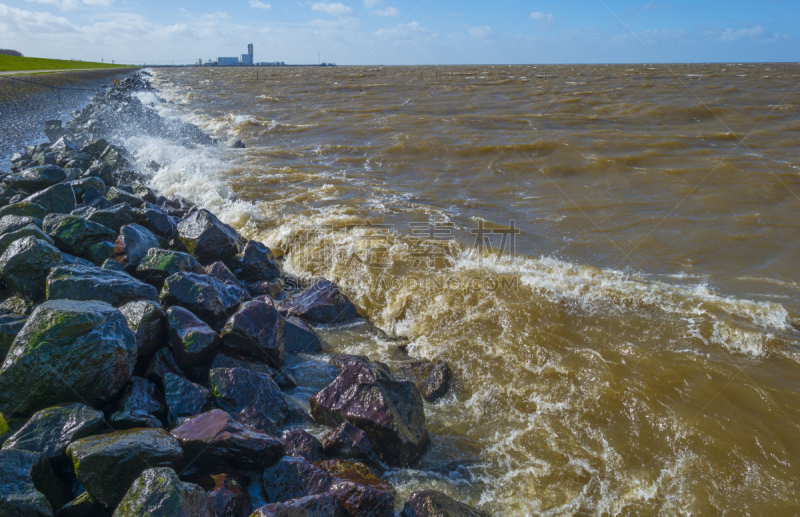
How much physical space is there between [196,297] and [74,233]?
77.7 inches

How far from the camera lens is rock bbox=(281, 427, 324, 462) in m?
3.02

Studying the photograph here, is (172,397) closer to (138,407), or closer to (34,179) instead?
(138,407)

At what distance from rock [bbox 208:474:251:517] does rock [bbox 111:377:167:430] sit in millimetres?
677

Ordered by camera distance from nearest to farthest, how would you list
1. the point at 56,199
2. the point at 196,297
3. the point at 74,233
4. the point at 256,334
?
the point at 256,334 < the point at 196,297 < the point at 74,233 < the point at 56,199

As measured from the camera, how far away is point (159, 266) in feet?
15.4

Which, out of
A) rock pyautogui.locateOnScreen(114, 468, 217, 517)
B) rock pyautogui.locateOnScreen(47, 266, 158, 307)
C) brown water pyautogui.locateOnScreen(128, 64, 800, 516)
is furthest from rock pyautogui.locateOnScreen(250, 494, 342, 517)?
rock pyautogui.locateOnScreen(47, 266, 158, 307)

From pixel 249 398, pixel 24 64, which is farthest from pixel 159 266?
pixel 24 64

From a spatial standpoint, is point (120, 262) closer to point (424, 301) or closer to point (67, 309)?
point (67, 309)

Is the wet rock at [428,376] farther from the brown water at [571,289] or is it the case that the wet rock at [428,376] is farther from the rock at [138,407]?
the rock at [138,407]

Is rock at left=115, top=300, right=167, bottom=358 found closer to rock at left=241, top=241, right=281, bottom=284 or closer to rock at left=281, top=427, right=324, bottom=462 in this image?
rock at left=281, top=427, right=324, bottom=462

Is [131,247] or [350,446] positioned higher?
[131,247]

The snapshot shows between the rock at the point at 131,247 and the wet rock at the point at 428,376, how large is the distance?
9.62 ft

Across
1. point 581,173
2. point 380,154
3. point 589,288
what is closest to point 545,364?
point 589,288

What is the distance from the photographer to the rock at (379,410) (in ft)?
10.6
